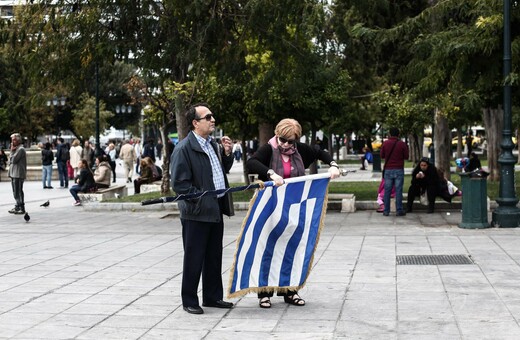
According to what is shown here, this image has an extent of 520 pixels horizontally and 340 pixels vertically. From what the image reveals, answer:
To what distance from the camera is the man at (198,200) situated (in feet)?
23.4

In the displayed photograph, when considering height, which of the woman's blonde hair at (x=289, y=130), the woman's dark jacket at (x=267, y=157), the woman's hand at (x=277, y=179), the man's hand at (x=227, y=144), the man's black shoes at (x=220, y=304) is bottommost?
the man's black shoes at (x=220, y=304)

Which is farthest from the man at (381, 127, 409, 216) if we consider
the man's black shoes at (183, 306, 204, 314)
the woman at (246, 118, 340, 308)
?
the man's black shoes at (183, 306, 204, 314)

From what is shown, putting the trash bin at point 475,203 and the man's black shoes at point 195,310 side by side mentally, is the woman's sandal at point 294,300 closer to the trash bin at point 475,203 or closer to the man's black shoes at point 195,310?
the man's black shoes at point 195,310

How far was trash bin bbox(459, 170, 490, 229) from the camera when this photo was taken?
13633mm

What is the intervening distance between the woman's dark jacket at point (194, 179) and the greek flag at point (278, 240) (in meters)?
0.36

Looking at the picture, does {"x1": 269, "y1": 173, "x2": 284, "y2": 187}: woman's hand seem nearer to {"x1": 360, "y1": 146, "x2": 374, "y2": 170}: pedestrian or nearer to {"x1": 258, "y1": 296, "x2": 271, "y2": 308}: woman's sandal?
{"x1": 258, "y1": 296, "x2": 271, "y2": 308}: woman's sandal

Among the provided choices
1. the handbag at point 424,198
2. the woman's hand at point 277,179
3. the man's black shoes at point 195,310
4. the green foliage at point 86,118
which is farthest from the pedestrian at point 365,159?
the man's black shoes at point 195,310

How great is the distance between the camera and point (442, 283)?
8461mm

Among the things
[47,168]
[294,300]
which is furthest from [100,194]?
[294,300]

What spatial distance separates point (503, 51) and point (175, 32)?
668 cm

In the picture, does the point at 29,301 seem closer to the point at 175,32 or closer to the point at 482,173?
the point at 482,173

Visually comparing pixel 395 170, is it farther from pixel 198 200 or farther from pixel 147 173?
pixel 198 200

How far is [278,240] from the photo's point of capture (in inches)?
293

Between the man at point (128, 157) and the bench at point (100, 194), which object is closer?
the bench at point (100, 194)
